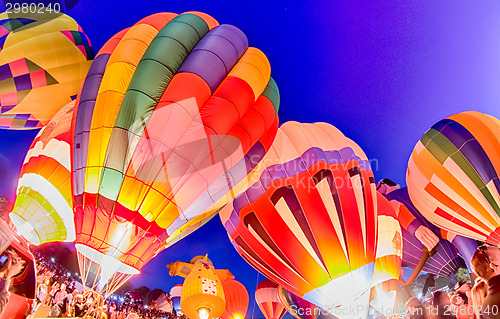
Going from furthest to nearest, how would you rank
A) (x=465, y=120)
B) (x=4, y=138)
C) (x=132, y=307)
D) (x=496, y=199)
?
(x=132, y=307), (x=4, y=138), (x=465, y=120), (x=496, y=199)

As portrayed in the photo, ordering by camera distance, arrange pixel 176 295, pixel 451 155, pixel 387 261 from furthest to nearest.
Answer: pixel 176 295 < pixel 387 261 < pixel 451 155

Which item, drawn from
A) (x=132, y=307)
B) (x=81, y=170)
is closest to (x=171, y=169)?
(x=81, y=170)

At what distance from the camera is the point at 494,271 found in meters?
4.22

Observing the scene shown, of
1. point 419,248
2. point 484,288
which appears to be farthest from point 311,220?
point 419,248

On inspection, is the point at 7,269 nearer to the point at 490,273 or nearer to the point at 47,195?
the point at 47,195

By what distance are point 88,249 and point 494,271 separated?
4.78 m

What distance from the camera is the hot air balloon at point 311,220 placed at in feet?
14.8

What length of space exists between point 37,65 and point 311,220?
14.3 feet

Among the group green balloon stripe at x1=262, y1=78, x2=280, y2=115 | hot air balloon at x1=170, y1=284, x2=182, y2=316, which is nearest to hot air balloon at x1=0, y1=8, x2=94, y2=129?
green balloon stripe at x1=262, y1=78, x2=280, y2=115

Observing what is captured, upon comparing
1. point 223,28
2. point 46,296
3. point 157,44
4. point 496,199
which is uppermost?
point 223,28

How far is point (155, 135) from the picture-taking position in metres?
3.38

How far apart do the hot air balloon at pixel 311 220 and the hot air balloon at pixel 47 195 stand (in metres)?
2.31

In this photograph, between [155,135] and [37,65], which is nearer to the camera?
[155,135]

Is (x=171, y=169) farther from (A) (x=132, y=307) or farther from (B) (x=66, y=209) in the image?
(A) (x=132, y=307)
